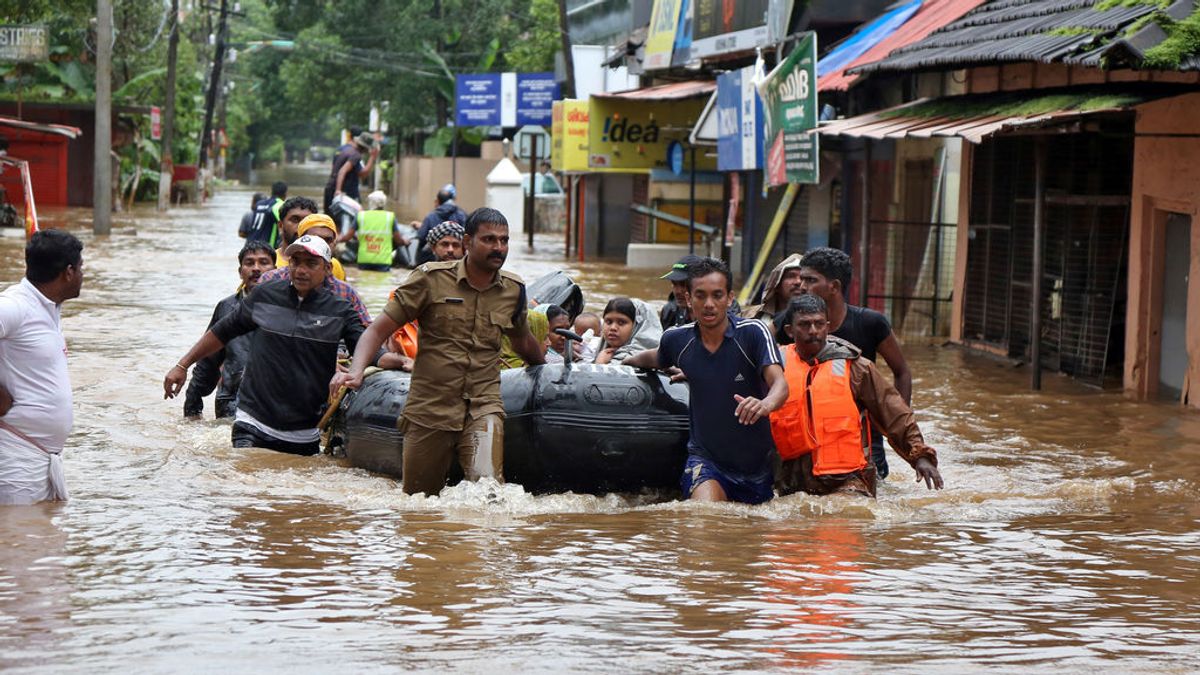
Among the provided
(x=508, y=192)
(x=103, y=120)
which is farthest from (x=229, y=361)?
(x=508, y=192)

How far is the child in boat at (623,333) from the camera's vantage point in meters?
9.73

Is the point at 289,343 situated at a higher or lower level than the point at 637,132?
lower

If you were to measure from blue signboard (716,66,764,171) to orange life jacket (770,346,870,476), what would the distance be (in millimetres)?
13078

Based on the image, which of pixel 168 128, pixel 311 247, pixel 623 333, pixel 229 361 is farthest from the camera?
pixel 168 128

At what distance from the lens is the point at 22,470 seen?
23.9 feet

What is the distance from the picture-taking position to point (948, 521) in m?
8.45

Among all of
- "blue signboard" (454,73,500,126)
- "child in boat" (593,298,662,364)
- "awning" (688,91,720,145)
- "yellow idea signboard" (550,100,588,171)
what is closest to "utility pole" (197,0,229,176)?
"blue signboard" (454,73,500,126)

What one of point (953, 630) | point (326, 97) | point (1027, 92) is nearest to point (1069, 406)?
point (1027, 92)

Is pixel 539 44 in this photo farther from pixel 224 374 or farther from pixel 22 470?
pixel 22 470

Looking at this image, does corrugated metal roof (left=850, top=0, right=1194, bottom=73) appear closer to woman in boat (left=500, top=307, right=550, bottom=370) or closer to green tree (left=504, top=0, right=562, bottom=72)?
woman in boat (left=500, top=307, right=550, bottom=370)

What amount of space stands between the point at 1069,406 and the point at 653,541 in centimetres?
662

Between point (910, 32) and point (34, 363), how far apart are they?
12.7 meters

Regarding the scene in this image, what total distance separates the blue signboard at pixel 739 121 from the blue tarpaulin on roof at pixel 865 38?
962 millimetres

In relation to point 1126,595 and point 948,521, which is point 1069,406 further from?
point 1126,595
